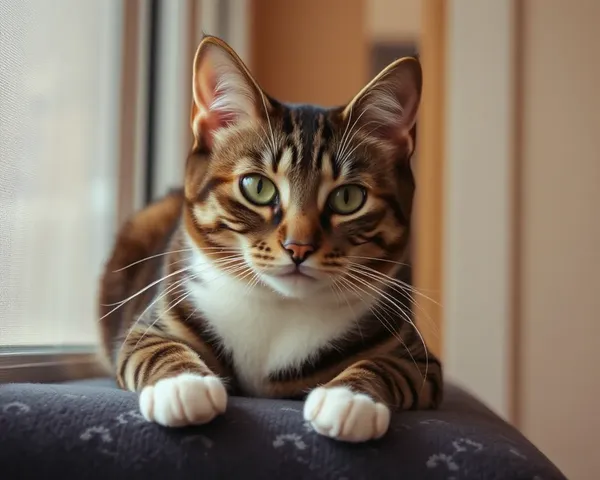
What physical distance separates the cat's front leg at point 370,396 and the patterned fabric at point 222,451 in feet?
0.06

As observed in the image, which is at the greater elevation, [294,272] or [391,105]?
[391,105]

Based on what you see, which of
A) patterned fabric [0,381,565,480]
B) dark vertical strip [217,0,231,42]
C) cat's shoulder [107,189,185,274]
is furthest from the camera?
dark vertical strip [217,0,231,42]

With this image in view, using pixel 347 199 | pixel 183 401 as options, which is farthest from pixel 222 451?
pixel 347 199

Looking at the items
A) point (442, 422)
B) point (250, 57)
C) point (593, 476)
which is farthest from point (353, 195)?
point (250, 57)

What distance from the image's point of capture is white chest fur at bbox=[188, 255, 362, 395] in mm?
1033

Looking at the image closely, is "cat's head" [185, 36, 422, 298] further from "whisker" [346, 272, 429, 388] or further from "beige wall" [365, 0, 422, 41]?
"beige wall" [365, 0, 422, 41]

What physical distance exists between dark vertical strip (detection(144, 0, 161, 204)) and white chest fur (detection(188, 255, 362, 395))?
0.94 m

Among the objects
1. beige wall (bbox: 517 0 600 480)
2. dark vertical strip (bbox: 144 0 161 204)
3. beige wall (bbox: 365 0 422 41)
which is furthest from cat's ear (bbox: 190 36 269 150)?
beige wall (bbox: 365 0 422 41)

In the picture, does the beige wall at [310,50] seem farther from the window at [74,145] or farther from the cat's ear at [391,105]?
the cat's ear at [391,105]

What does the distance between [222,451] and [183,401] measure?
0.07 m

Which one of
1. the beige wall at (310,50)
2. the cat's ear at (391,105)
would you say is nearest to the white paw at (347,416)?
the cat's ear at (391,105)

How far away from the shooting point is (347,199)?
3.29 ft

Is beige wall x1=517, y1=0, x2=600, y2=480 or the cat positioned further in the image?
beige wall x1=517, y1=0, x2=600, y2=480

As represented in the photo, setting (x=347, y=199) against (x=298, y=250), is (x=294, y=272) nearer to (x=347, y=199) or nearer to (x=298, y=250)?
(x=298, y=250)
